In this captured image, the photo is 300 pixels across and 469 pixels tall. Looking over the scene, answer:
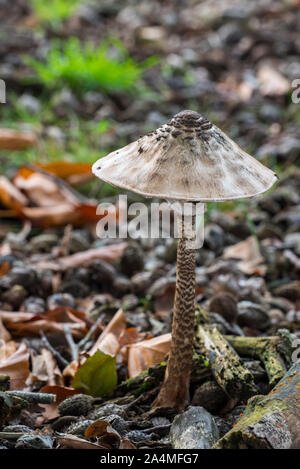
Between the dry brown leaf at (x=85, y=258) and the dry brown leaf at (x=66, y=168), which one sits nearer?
the dry brown leaf at (x=85, y=258)

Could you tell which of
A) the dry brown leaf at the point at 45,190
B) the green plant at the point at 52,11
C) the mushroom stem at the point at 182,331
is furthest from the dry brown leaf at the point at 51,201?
the green plant at the point at 52,11

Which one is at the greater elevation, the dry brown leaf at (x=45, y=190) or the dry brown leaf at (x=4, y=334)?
the dry brown leaf at (x=45, y=190)

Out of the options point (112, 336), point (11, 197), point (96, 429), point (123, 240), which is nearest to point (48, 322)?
point (112, 336)

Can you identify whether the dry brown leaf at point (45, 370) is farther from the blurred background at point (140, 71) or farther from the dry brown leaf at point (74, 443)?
the blurred background at point (140, 71)

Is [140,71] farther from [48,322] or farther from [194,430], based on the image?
[194,430]

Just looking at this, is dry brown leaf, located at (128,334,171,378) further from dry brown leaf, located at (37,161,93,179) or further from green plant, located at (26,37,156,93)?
green plant, located at (26,37,156,93)
